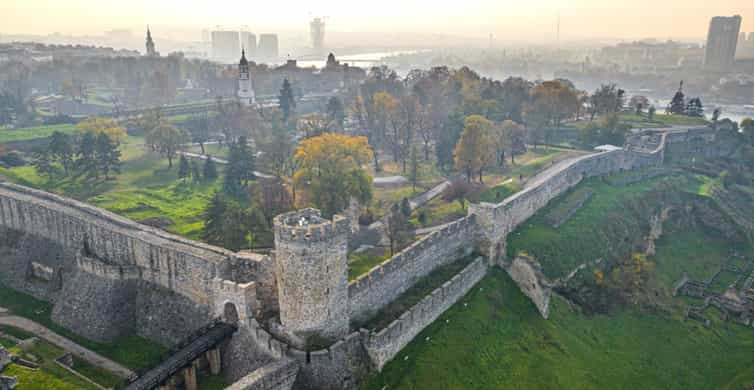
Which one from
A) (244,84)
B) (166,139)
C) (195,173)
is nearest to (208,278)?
(195,173)

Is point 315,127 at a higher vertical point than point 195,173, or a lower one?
higher

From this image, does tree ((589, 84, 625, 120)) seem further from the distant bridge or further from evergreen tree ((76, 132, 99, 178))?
the distant bridge

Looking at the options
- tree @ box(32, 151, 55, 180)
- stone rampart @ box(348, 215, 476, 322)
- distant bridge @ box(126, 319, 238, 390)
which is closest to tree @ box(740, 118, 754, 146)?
stone rampart @ box(348, 215, 476, 322)

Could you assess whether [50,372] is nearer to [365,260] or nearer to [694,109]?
[365,260]

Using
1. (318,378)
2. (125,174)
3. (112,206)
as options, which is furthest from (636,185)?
(125,174)

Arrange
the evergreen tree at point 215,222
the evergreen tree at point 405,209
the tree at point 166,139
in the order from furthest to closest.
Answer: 1. the tree at point 166,139
2. the evergreen tree at point 405,209
3. the evergreen tree at point 215,222

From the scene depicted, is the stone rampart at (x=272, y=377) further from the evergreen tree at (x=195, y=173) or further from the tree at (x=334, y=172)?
the evergreen tree at (x=195, y=173)

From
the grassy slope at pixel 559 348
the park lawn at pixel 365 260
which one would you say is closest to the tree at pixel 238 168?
the park lawn at pixel 365 260

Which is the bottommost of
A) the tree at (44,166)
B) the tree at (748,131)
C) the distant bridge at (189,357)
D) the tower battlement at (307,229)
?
the distant bridge at (189,357)
